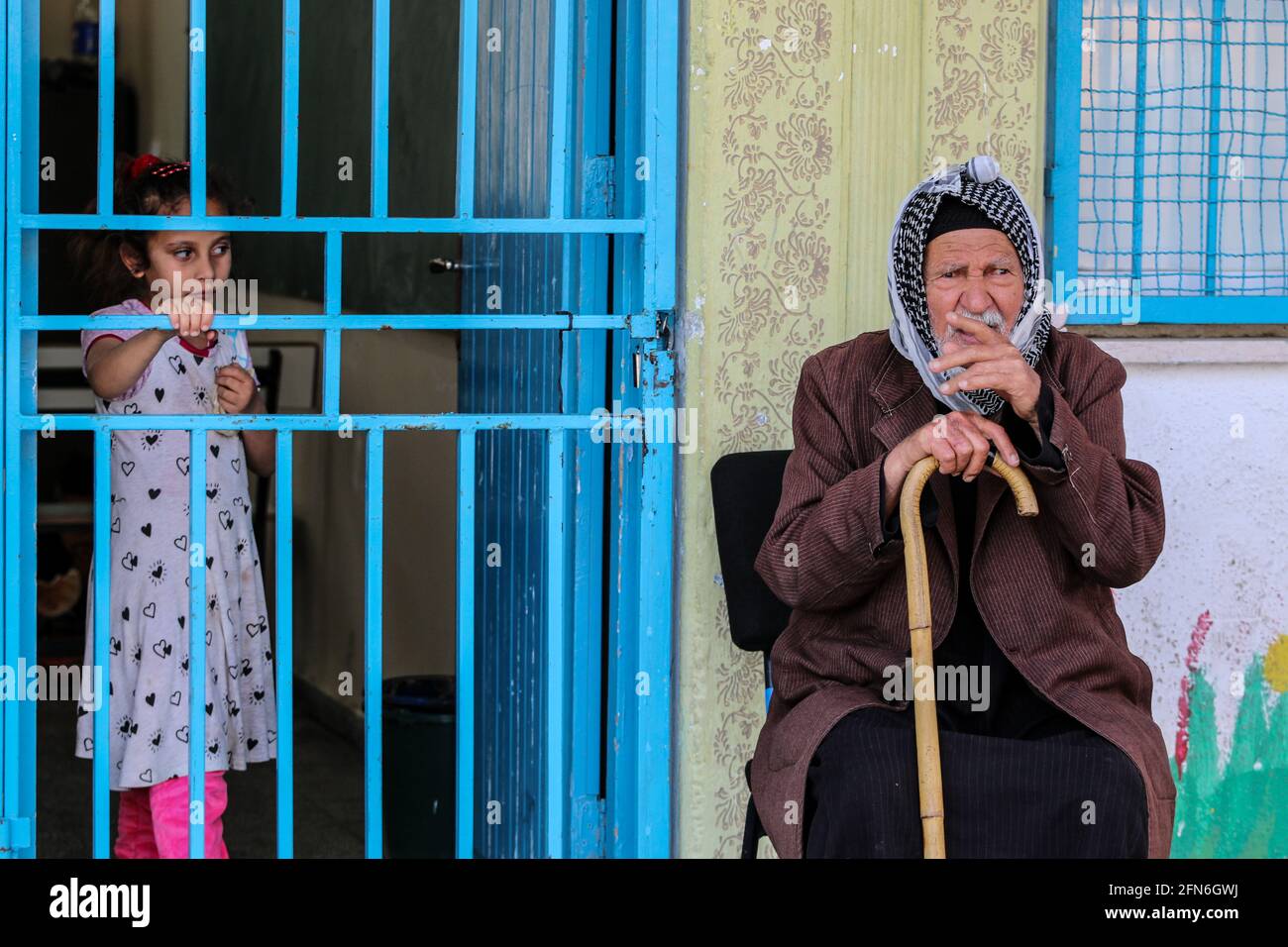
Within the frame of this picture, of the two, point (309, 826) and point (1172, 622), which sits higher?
point (1172, 622)

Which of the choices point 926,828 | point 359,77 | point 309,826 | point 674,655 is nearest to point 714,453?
point 674,655

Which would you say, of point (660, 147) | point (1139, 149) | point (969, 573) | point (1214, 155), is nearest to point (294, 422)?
point (660, 147)

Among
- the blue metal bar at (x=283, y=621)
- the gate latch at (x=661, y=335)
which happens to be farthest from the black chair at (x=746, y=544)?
the blue metal bar at (x=283, y=621)

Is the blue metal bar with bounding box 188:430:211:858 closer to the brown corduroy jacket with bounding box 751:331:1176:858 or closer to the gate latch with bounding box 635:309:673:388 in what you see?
the gate latch with bounding box 635:309:673:388

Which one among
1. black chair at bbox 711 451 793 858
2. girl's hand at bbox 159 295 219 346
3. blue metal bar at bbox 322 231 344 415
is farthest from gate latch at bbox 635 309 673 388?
girl's hand at bbox 159 295 219 346

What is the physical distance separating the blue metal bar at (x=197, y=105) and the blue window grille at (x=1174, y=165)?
1721 mm

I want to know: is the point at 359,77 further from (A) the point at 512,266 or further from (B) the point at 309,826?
(B) the point at 309,826

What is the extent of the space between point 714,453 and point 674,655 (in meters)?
0.42

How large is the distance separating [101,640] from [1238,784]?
2.39 metres

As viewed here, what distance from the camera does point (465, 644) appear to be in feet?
9.79

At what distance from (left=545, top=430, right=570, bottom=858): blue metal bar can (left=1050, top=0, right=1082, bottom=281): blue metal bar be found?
1161 mm

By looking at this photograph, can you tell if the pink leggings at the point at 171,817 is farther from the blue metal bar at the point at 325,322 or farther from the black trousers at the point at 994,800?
the black trousers at the point at 994,800

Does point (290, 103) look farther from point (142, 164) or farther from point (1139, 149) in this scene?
point (1139, 149)
